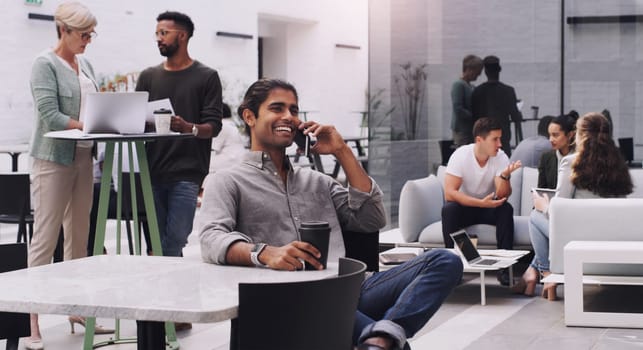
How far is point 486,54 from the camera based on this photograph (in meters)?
8.73

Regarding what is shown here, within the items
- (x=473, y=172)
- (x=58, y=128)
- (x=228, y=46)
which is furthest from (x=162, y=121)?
(x=228, y=46)

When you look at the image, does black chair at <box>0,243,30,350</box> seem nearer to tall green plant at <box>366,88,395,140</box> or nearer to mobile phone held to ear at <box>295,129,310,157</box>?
mobile phone held to ear at <box>295,129,310,157</box>

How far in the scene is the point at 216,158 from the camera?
9.28 meters

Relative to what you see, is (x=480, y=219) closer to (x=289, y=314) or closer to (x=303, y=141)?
(x=303, y=141)

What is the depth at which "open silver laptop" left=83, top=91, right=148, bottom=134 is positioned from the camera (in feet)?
14.3

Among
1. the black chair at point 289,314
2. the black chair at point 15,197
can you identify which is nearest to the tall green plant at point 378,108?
the black chair at point 15,197

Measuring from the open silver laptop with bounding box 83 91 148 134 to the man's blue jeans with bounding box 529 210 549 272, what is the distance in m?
3.09

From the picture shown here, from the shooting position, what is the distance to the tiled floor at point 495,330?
5113 mm

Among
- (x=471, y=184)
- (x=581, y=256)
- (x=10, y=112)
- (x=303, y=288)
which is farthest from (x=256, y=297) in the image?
(x=10, y=112)

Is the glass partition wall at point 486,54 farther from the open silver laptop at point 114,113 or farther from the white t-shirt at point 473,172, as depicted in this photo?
the open silver laptop at point 114,113

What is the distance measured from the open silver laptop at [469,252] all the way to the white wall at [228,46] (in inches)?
278

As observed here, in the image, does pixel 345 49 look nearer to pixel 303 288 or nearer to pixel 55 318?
pixel 55 318

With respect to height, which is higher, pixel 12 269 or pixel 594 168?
pixel 594 168

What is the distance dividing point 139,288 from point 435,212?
5299mm
